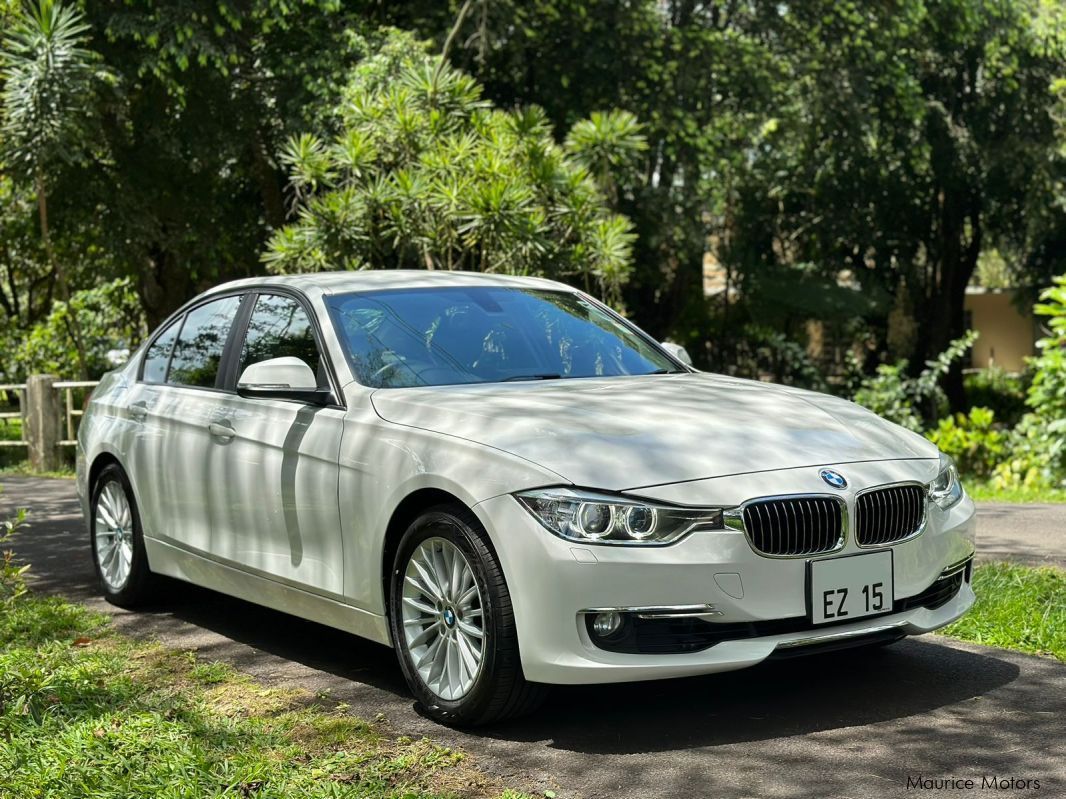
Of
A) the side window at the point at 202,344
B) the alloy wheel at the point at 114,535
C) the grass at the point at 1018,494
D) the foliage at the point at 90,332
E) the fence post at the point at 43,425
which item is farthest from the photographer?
the foliage at the point at 90,332

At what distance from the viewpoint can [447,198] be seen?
13.6 m

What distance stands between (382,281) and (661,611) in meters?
2.50

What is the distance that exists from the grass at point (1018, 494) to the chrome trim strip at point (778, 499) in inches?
292

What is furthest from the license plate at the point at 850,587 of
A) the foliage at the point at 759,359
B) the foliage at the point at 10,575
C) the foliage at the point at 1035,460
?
the foliage at the point at 759,359

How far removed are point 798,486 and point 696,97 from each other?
17.5m

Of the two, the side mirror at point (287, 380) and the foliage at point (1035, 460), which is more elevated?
the side mirror at point (287, 380)

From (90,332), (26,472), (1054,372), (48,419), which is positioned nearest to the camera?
(1054,372)

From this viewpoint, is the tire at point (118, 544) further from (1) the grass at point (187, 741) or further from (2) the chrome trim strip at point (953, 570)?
(2) the chrome trim strip at point (953, 570)

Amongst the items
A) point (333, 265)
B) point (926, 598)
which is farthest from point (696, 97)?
point (926, 598)

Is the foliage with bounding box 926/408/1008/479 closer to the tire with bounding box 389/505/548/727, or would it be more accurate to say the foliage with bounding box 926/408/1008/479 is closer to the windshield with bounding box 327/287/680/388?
the windshield with bounding box 327/287/680/388

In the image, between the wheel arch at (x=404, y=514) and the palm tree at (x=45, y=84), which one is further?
the palm tree at (x=45, y=84)

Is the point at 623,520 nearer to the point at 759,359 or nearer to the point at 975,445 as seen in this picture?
the point at 975,445

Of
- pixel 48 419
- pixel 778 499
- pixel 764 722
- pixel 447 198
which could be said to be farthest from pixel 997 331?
pixel 778 499

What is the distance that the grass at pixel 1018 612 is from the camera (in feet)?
20.2
